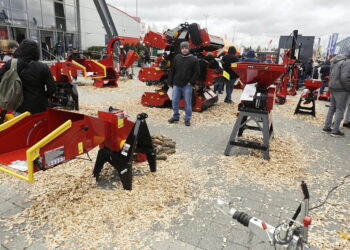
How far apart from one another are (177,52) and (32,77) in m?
4.64

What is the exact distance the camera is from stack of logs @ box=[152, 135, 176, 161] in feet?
14.1

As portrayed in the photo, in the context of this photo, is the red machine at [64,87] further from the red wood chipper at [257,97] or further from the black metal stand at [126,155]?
the red wood chipper at [257,97]

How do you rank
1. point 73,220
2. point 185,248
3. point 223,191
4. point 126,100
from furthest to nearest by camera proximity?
point 126,100 < point 223,191 < point 73,220 < point 185,248

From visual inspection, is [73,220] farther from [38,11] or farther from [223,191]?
[38,11]

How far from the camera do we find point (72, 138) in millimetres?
2727

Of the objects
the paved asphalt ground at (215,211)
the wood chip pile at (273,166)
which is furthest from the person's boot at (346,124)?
the wood chip pile at (273,166)

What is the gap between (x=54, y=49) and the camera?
19484 mm

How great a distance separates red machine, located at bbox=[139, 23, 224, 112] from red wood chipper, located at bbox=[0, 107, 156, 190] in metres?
4.42

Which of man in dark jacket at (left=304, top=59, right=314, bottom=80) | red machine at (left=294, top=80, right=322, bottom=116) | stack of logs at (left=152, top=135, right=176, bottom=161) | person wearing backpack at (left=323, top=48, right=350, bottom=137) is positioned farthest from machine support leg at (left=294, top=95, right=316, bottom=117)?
man in dark jacket at (left=304, top=59, right=314, bottom=80)

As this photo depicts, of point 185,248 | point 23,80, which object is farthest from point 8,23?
point 185,248

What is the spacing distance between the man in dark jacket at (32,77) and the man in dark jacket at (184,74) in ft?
10.2

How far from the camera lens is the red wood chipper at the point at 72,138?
102 inches

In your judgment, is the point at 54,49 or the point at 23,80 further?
the point at 54,49

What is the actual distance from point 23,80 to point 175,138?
2.87 m
